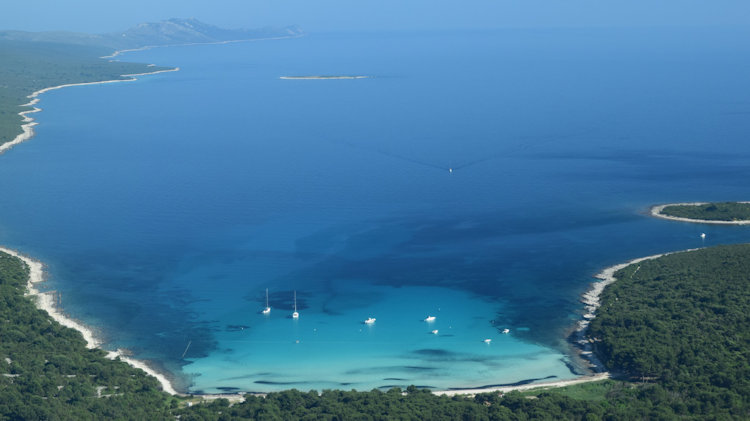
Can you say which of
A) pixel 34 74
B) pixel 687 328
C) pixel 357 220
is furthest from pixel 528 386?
pixel 34 74

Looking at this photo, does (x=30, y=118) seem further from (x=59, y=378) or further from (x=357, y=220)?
(x=59, y=378)

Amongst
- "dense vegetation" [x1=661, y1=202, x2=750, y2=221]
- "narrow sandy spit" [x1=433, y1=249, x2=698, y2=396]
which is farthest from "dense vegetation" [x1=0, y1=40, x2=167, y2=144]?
"narrow sandy spit" [x1=433, y1=249, x2=698, y2=396]

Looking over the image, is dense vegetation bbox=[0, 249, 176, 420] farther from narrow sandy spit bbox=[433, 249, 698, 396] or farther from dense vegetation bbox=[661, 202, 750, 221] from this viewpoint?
dense vegetation bbox=[661, 202, 750, 221]

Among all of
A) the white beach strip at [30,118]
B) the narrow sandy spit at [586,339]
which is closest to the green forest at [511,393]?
the narrow sandy spit at [586,339]

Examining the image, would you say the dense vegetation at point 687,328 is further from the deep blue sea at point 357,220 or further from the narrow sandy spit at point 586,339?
the deep blue sea at point 357,220

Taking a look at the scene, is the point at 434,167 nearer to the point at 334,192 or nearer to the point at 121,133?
the point at 334,192

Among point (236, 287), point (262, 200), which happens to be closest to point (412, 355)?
point (236, 287)

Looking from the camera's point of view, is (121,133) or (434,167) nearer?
(434,167)
